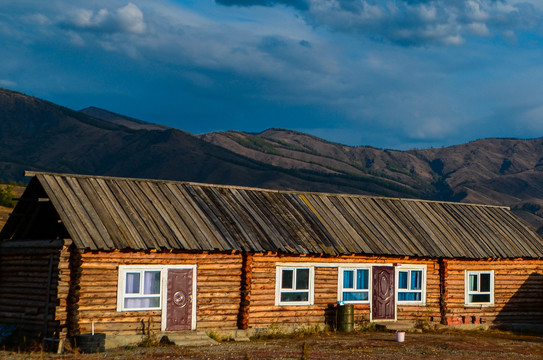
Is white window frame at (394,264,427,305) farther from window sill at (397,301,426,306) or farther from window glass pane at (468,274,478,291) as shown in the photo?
window glass pane at (468,274,478,291)

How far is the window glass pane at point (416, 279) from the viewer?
28.8 meters

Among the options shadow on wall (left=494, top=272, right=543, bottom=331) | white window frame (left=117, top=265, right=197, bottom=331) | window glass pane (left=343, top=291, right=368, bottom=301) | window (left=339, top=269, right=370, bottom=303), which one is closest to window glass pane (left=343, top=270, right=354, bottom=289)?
window (left=339, top=269, right=370, bottom=303)

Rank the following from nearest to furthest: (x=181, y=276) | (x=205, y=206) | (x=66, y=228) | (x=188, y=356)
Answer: (x=188, y=356)
(x=66, y=228)
(x=181, y=276)
(x=205, y=206)

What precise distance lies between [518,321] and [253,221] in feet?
42.7

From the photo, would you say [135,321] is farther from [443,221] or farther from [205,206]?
[443,221]

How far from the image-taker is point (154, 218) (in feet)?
77.9

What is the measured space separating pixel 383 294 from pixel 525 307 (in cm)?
753

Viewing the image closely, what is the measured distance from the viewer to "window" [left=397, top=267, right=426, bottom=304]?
93.5ft

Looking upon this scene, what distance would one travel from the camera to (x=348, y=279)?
2709cm

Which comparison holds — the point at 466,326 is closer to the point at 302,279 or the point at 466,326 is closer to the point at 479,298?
the point at 479,298

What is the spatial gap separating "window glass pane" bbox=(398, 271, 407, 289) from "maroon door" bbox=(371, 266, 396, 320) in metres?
0.45

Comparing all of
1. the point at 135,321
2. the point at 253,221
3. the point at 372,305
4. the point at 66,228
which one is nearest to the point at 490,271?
the point at 372,305

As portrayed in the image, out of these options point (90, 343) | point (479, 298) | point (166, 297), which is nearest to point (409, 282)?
point (479, 298)

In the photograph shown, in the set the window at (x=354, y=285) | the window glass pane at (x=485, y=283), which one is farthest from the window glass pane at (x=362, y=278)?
the window glass pane at (x=485, y=283)
